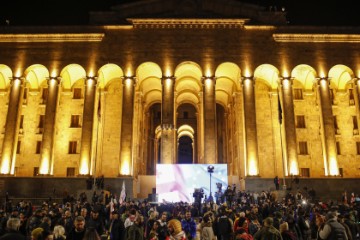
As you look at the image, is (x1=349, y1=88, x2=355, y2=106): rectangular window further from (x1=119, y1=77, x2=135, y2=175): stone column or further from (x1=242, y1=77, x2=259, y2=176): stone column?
(x1=119, y1=77, x2=135, y2=175): stone column

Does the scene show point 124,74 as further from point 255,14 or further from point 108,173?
point 255,14

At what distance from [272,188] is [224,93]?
1813 centimetres

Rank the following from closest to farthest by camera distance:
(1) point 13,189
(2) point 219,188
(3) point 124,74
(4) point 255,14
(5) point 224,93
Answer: (2) point 219,188 → (1) point 13,189 → (3) point 124,74 → (4) point 255,14 → (5) point 224,93

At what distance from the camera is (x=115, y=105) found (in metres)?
41.8

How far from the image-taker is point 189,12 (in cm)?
3909

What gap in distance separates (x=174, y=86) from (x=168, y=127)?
4909 mm

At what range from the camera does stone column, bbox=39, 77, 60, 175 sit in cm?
3528

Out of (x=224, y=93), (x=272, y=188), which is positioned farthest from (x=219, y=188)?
(x=224, y=93)

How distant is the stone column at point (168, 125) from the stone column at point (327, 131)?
631 inches

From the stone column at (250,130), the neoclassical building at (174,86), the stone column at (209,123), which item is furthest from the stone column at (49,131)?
the stone column at (250,130)

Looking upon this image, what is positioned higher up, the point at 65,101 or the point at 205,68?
the point at 205,68

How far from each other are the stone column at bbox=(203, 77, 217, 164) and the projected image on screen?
4.13m

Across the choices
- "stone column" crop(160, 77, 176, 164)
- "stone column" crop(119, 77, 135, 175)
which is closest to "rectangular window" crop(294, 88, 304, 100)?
"stone column" crop(160, 77, 176, 164)

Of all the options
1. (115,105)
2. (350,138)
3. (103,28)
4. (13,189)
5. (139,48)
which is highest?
(103,28)
